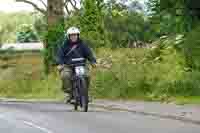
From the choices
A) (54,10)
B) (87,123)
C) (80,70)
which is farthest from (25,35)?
(87,123)

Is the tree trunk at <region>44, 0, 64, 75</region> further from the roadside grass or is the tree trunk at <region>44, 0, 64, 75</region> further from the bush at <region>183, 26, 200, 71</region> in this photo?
the bush at <region>183, 26, 200, 71</region>

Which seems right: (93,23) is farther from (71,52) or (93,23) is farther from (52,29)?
(71,52)

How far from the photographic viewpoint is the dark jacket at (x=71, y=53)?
16078 millimetres

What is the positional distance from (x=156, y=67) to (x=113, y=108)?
368 cm

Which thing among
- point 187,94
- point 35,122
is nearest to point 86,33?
point 187,94

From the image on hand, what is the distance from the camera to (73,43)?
16172 millimetres

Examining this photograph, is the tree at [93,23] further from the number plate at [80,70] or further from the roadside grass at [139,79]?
the number plate at [80,70]

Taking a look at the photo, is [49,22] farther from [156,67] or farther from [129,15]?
[156,67]

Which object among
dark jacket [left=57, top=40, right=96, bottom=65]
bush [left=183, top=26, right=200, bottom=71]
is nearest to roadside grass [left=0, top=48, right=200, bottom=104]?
bush [left=183, top=26, right=200, bottom=71]

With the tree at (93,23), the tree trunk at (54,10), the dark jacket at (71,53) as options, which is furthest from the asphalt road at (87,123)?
the tree trunk at (54,10)

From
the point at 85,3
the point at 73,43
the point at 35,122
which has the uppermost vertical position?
the point at 85,3

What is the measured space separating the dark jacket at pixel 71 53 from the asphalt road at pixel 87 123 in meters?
1.26

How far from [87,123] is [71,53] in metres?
2.81

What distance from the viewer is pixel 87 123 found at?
13.7m
